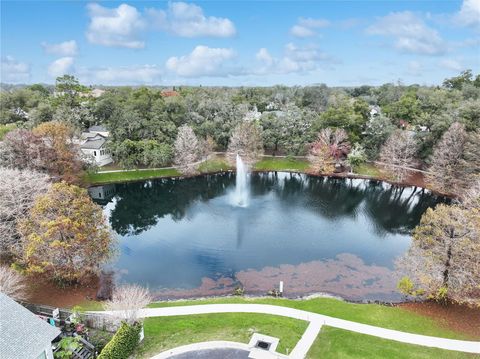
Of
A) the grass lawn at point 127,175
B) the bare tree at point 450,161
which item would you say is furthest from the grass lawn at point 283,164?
the bare tree at point 450,161

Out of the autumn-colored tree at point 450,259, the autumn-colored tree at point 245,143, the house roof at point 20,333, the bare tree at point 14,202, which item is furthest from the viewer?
the autumn-colored tree at point 245,143

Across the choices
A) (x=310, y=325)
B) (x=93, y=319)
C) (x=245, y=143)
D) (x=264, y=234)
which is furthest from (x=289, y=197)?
(x=93, y=319)

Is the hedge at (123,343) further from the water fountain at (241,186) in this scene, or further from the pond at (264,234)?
the water fountain at (241,186)

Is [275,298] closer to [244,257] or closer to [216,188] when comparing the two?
[244,257]

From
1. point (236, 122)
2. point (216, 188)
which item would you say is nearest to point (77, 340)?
point (216, 188)

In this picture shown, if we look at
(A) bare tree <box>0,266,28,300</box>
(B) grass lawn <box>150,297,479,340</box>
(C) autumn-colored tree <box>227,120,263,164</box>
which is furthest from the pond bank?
(B) grass lawn <box>150,297,479,340</box>

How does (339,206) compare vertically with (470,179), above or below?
below

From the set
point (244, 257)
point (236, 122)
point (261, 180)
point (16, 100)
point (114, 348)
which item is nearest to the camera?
point (114, 348)

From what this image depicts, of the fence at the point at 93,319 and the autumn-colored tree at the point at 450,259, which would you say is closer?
the fence at the point at 93,319
